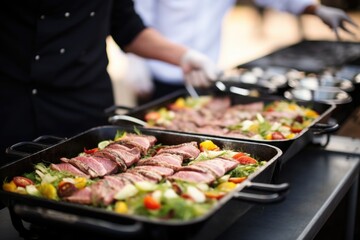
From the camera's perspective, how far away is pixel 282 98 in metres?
2.47

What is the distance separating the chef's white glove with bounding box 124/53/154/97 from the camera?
3279 millimetres

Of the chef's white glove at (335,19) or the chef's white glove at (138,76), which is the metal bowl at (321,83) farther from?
the chef's white glove at (138,76)

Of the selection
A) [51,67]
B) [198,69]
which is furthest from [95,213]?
[198,69]

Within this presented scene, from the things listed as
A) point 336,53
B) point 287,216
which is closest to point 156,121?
point 287,216

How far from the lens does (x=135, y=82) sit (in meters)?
3.30

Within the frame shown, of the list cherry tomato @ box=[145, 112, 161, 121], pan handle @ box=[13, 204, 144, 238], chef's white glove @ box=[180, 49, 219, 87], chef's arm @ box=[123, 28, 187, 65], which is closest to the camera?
pan handle @ box=[13, 204, 144, 238]

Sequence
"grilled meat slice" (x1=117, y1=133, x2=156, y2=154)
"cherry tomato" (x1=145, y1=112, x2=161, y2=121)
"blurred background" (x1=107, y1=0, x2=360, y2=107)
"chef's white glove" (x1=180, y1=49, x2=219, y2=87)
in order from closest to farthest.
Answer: "grilled meat slice" (x1=117, y1=133, x2=156, y2=154) → "cherry tomato" (x1=145, y1=112, x2=161, y2=121) → "chef's white glove" (x1=180, y1=49, x2=219, y2=87) → "blurred background" (x1=107, y1=0, x2=360, y2=107)

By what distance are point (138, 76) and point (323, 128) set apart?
5.20ft

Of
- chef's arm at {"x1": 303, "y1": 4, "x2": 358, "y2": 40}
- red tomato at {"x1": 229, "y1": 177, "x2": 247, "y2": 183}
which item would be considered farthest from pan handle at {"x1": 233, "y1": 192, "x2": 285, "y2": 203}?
chef's arm at {"x1": 303, "y1": 4, "x2": 358, "y2": 40}

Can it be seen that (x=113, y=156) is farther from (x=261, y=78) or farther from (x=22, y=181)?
(x=261, y=78)

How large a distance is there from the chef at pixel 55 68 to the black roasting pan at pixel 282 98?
0.16 metres

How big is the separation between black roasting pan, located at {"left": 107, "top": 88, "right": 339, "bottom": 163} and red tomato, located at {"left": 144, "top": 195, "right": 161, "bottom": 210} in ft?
1.75

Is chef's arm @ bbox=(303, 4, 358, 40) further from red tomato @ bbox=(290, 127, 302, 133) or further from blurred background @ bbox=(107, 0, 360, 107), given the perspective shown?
blurred background @ bbox=(107, 0, 360, 107)

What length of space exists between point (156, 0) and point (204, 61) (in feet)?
3.10
